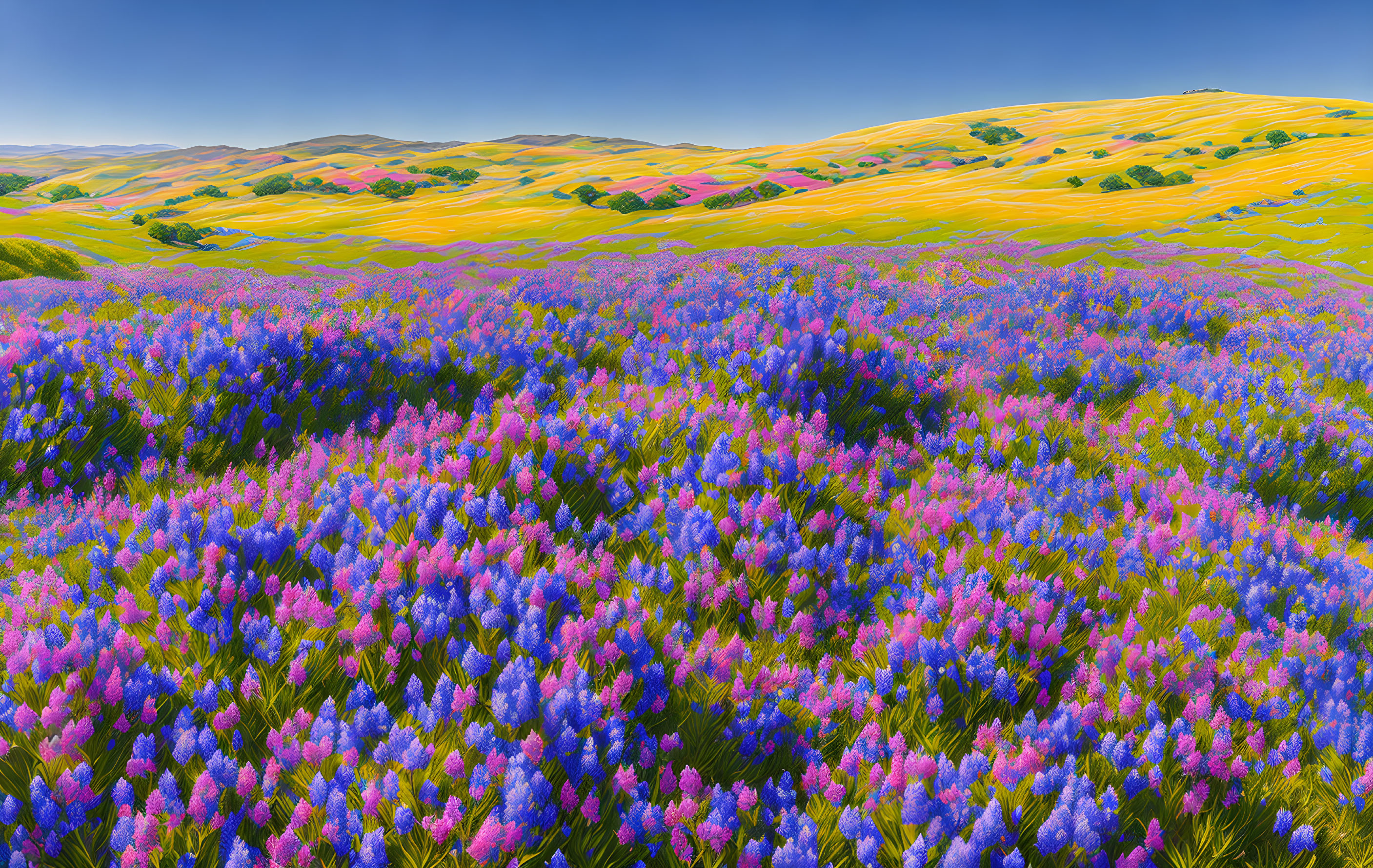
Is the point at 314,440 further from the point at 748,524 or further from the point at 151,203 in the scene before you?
the point at 151,203

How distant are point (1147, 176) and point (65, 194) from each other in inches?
3013

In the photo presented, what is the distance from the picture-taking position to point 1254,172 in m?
35.2

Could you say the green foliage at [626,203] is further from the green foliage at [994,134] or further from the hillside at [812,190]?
the green foliage at [994,134]

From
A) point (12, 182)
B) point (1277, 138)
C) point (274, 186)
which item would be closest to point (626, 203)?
point (274, 186)

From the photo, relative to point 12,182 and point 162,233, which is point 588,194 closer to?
point 162,233

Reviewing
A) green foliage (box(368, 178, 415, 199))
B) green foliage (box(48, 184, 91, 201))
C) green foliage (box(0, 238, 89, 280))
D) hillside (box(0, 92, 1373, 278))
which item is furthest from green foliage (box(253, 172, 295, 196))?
green foliage (box(0, 238, 89, 280))

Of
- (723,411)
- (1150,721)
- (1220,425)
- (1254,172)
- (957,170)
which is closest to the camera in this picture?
(1150,721)

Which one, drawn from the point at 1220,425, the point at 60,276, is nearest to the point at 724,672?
the point at 1220,425

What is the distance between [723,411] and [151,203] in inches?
2450

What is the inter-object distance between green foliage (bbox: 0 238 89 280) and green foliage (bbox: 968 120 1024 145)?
6831 cm

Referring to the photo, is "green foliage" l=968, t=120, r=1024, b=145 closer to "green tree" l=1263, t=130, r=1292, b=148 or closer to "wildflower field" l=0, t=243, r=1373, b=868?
"green tree" l=1263, t=130, r=1292, b=148

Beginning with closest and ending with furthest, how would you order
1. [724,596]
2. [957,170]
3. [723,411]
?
[724,596], [723,411], [957,170]

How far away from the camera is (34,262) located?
15.9m

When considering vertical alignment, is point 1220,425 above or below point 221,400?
below
